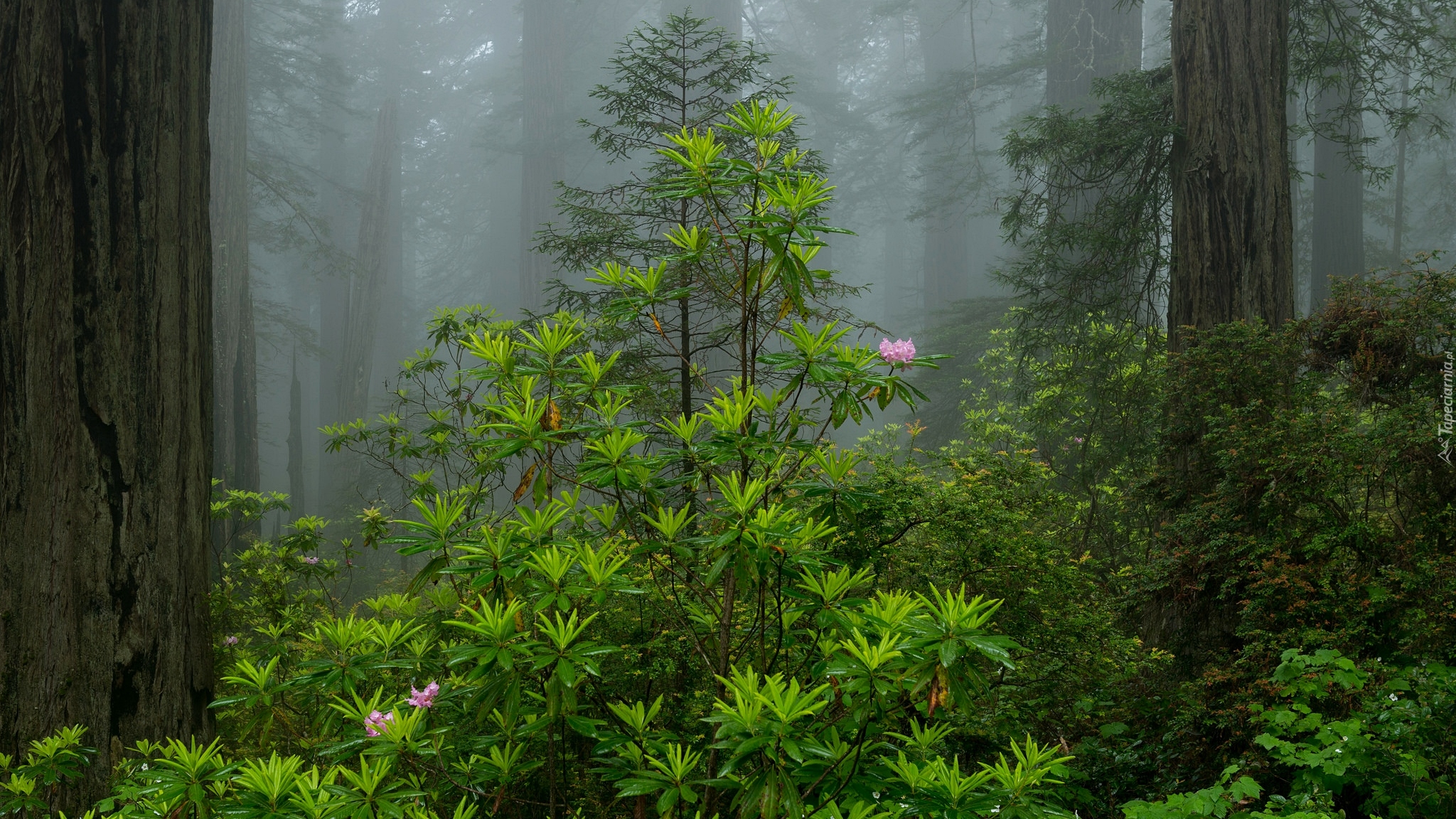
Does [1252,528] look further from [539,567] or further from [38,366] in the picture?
[38,366]

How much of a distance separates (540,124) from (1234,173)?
53.1 feet

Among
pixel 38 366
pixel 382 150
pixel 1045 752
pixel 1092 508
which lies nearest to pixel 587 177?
pixel 382 150

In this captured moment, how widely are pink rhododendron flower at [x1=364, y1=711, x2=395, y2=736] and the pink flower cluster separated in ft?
4.99

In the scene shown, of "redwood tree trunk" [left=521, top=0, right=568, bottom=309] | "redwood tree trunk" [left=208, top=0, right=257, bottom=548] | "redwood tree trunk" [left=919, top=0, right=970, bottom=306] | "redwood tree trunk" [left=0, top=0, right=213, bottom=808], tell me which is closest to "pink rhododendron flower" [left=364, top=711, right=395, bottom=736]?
"redwood tree trunk" [left=0, top=0, right=213, bottom=808]

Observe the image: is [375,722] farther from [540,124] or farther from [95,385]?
[540,124]

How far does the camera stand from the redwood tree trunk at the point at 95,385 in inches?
114

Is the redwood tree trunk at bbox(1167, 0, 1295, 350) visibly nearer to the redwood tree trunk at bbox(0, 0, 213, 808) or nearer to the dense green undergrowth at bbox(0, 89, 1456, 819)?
the dense green undergrowth at bbox(0, 89, 1456, 819)

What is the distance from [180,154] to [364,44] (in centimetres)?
2932

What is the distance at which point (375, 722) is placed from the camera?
6.31 feet

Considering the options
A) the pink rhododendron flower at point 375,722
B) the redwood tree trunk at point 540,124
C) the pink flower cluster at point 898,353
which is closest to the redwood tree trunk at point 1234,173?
the pink flower cluster at point 898,353

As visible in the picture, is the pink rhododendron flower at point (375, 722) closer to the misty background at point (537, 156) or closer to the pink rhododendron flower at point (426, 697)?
the pink rhododendron flower at point (426, 697)

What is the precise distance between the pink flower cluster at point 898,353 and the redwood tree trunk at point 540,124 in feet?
49.5

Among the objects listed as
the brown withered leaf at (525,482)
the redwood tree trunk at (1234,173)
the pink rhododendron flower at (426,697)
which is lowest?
the pink rhododendron flower at (426,697)

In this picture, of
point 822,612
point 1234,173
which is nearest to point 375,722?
point 822,612
